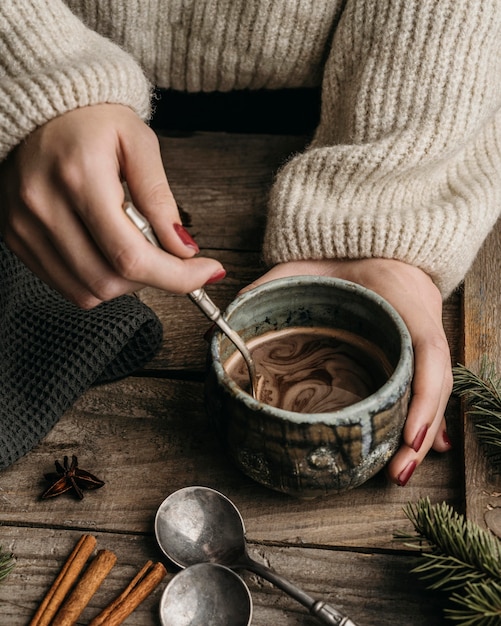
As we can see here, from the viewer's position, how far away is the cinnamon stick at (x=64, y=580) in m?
0.66

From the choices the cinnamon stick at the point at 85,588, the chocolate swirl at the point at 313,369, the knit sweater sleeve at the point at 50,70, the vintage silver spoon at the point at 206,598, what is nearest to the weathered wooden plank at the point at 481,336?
the chocolate swirl at the point at 313,369

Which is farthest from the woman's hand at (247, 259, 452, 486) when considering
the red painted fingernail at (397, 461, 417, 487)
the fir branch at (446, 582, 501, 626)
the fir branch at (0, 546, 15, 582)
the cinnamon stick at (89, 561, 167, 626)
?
the fir branch at (0, 546, 15, 582)

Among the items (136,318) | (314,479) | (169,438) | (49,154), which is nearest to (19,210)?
(49,154)

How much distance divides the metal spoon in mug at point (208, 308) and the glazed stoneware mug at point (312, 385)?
11 mm

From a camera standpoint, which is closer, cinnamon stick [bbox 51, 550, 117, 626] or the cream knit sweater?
cinnamon stick [bbox 51, 550, 117, 626]

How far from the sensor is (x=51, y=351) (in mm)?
819

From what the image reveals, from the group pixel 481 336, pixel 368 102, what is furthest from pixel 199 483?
pixel 368 102

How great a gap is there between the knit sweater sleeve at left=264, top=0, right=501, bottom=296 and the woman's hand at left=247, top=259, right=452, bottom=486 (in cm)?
2

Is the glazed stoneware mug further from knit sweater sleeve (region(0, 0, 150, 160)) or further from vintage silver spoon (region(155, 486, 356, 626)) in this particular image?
knit sweater sleeve (region(0, 0, 150, 160))

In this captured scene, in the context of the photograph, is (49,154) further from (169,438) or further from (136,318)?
(169,438)

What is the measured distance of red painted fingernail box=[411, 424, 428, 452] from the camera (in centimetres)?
71

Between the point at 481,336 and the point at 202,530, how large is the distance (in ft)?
1.33

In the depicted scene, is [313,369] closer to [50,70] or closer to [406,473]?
[406,473]

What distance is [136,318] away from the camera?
824mm
